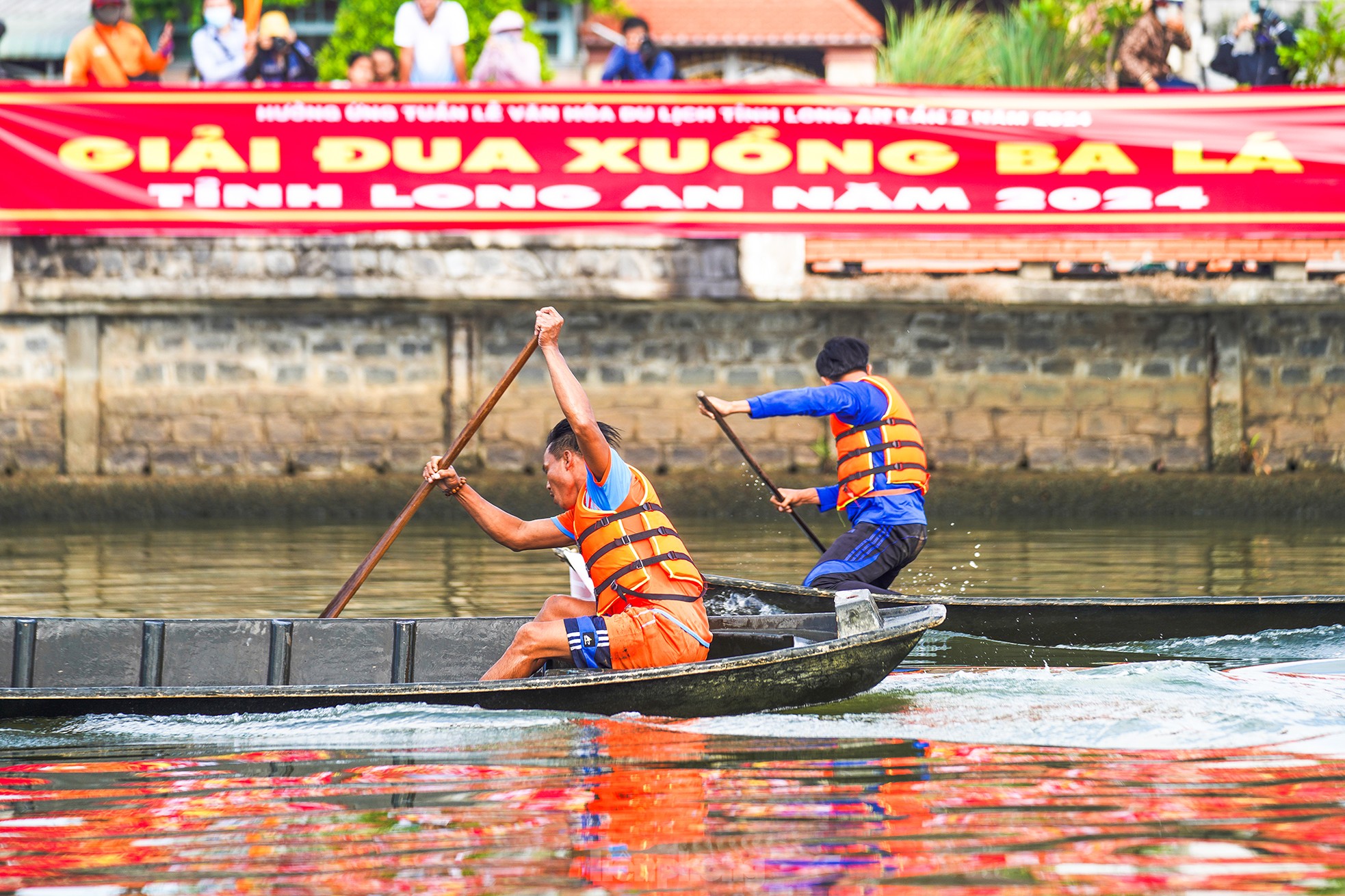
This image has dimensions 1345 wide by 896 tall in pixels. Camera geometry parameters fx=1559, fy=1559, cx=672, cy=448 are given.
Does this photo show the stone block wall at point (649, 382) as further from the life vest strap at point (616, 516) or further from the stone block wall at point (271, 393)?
the life vest strap at point (616, 516)

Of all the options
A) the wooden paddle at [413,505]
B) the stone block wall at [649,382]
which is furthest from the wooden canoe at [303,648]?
the stone block wall at [649,382]

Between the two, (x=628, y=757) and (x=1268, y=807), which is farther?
(x=628, y=757)

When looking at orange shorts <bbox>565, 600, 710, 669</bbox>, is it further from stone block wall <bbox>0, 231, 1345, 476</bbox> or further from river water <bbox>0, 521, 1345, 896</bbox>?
stone block wall <bbox>0, 231, 1345, 476</bbox>

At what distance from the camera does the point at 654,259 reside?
40.8 feet

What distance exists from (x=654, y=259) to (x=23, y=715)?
7.20 m

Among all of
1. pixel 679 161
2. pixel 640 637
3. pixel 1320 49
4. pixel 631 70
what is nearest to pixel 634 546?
pixel 640 637

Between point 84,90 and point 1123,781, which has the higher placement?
point 84,90

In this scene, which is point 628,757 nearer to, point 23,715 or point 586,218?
point 23,715

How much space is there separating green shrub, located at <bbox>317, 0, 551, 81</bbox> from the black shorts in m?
11.9

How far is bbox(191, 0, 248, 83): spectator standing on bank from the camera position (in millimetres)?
12844

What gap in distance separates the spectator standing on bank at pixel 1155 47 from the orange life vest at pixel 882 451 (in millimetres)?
6339

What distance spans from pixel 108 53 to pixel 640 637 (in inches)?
349

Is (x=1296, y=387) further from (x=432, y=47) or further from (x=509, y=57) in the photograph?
(x=432, y=47)

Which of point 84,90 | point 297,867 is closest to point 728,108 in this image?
point 84,90
